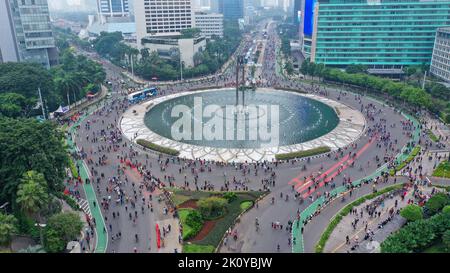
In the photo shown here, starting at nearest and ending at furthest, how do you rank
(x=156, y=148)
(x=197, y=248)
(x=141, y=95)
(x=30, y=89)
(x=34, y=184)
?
(x=34, y=184) → (x=197, y=248) → (x=156, y=148) → (x=30, y=89) → (x=141, y=95)

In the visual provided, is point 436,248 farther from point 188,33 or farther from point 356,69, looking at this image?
point 188,33

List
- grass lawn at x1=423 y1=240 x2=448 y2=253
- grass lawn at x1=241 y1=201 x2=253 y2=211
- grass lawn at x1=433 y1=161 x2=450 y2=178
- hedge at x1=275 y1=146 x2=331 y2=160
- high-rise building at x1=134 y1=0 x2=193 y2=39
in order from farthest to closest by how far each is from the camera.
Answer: high-rise building at x1=134 y1=0 x2=193 y2=39 → hedge at x1=275 y1=146 x2=331 y2=160 → grass lawn at x1=433 y1=161 x2=450 y2=178 → grass lawn at x1=241 y1=201 x2=253 y2=211 → grass lawn at x1=423 y1=240 x2=448 y2=253

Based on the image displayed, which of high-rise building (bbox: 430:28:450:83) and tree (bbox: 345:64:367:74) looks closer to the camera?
high-rise building (bbox: 430:28:450:83)

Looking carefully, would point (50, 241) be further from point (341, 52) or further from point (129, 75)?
point (341, 52)

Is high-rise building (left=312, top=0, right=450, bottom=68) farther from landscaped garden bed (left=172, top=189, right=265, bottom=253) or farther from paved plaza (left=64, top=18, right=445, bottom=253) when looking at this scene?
landscaped garden bed (left=172, top=189, right=265, bottom=253)

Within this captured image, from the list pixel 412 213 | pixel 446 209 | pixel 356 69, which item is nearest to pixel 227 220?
pixel 412 213

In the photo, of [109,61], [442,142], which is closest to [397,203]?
[442,142]

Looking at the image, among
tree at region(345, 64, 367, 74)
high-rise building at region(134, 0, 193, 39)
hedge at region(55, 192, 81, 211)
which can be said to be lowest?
hedge at region(55, 192, 81, 211)

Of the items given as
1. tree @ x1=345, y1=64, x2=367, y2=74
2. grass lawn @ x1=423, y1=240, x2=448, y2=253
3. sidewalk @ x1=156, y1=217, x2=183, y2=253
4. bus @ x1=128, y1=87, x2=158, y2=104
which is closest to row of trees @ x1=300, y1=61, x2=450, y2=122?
tree @ x1=345, y1=64, x2=367, y2=74
